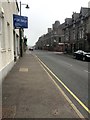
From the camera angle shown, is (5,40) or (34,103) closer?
(34,103)

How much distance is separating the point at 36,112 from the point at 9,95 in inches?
91.1

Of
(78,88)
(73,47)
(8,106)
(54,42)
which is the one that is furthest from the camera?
(54,42)

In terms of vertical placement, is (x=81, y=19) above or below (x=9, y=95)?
above

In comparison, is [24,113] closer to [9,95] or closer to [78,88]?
[9,95]

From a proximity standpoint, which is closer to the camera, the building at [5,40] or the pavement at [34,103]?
the pavement at [34,103]

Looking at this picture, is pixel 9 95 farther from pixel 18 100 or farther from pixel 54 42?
pixel 54 42

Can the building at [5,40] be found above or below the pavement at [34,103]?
above

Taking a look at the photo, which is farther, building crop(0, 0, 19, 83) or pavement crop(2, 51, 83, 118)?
building crop(0, 0, 19, 83)

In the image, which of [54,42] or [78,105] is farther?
[54,42]

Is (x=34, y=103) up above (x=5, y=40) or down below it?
below

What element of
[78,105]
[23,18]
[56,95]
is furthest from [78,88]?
[23,18]

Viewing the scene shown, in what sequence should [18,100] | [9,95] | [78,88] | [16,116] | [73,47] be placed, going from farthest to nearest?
[73,47]
[78,88]
[9,95]
[18,100]
[16,116]

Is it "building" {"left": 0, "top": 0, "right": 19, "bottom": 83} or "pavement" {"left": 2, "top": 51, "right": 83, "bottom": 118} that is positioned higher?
"building" {"left": 0, "top": 0, "right": 19, "bottom": 83}

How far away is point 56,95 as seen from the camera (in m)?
8.80
